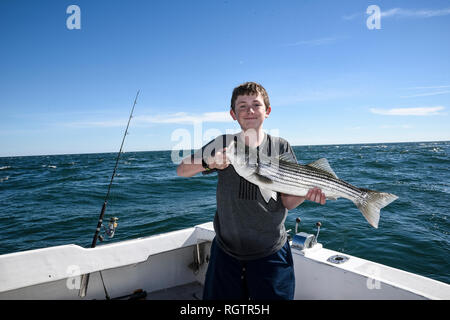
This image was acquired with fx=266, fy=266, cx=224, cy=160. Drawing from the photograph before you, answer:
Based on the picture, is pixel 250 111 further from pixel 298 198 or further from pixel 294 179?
pixel 298 198

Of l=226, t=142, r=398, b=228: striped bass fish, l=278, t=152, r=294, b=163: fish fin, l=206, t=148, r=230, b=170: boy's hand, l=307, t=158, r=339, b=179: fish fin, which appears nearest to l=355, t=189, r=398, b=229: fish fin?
l=226, t=142, r=398, b=228: striped bass fish

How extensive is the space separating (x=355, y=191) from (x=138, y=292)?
4.35 metres

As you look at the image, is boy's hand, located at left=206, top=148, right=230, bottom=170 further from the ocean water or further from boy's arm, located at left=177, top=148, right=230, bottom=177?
the ocean water

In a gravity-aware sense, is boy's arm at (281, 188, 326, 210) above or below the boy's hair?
below

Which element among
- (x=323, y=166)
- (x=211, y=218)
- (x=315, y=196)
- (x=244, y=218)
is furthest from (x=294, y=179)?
(x=211, y=218)

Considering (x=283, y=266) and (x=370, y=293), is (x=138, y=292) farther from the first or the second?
(x=370, y=293)

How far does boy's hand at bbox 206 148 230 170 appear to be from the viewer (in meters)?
2.73

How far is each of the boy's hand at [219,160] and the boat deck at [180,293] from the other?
12.1 feet

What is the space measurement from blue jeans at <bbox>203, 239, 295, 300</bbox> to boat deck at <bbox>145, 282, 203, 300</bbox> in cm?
284

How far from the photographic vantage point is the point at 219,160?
8.98ft

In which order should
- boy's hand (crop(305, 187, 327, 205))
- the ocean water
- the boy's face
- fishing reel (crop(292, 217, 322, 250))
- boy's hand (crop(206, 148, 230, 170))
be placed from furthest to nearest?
1. the ocean water
2. fishing reel (crop(292, 217, 322, 250))
3. boy's hand (crop(305, 187, 327, 205))
4. the boy's face
5. boy's hand (crop(206, 148, 230, 170))

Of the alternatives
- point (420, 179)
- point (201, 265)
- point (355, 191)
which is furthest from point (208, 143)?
point (420, 179)

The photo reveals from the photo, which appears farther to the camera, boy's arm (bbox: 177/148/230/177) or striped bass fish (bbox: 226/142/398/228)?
striped bass fish (bbox: 226/142/398/228)

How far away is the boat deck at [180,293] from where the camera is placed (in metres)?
5.31
